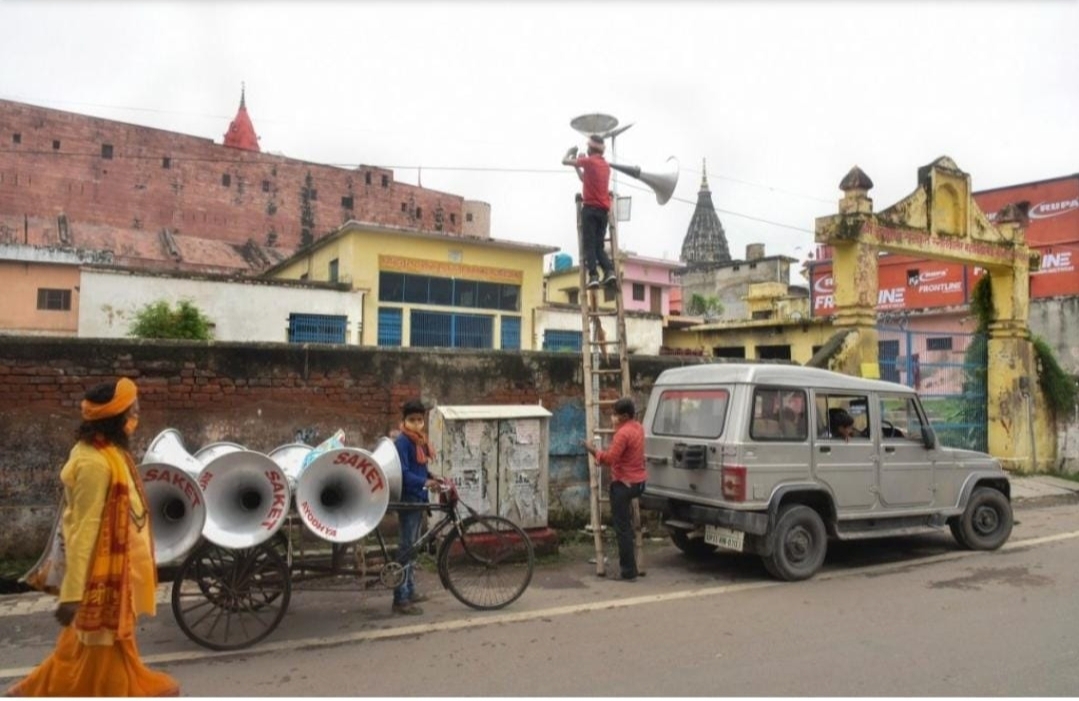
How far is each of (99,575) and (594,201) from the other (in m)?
5.45

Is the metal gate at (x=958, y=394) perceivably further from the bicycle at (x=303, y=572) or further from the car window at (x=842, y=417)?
the bicycle at (x=303, y=572)

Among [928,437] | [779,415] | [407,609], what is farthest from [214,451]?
[928,437]

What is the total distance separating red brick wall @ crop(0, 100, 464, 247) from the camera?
34.3 meters

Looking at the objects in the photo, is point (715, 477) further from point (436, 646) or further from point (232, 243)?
point (232, 243)

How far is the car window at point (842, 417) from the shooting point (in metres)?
7.00

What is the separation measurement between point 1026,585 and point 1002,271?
30.4ft

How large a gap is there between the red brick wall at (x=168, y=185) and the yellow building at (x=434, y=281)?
14.2 meters

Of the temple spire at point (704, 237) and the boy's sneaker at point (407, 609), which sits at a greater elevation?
the temple spire at point (704, 237)

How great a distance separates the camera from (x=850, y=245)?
1125 centimetres

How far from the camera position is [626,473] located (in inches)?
261

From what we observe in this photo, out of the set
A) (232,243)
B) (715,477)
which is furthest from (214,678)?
(232,243)

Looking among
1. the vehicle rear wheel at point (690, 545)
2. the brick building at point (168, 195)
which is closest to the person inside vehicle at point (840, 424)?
the vehicle rear wheel at point (690, 545)

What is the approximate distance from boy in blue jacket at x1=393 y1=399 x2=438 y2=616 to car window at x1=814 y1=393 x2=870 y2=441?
3.69m

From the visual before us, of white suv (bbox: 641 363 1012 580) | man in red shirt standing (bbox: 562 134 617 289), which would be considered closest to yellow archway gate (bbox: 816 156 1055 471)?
white suv (bbox: 641 363 1012 580)
